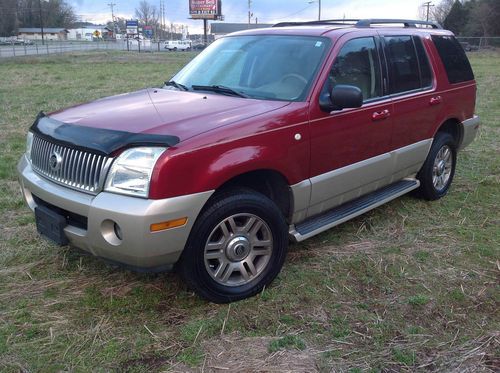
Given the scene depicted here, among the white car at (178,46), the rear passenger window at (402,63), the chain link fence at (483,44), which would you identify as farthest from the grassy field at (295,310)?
the white car at (178,46)

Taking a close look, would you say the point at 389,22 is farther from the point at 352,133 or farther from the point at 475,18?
the point at 475,18

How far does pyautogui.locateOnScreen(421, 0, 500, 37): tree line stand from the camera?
52.9 m

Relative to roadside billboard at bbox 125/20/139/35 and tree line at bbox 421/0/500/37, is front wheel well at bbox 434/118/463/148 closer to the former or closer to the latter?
tree line at bbox 421/0/500/37

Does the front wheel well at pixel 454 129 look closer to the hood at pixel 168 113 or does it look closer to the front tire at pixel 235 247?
the hood at pixel 168 113

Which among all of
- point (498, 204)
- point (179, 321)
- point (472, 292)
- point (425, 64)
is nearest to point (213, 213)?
point (179, 321)

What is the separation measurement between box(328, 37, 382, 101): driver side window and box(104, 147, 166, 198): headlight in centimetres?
163

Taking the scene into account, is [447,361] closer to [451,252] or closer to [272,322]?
[272,322]

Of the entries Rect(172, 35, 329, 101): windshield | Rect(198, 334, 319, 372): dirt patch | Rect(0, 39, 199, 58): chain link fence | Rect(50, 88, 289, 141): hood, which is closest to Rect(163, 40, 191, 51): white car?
Rect(0, 39, 199, 58): chain link fence

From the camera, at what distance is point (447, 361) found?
294 centimetres

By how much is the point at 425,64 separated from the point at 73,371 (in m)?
4.16

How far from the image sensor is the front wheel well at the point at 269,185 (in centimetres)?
357

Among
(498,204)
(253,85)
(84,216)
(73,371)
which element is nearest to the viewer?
(73,371)

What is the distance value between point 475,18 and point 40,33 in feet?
237

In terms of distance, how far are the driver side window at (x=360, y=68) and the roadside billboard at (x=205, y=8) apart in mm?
58986
